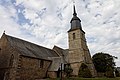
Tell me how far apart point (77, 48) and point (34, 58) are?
1182cm

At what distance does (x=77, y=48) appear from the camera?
35062 millimetres

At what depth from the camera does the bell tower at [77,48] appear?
3383 centimetres

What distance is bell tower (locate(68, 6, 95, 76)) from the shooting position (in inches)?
1332

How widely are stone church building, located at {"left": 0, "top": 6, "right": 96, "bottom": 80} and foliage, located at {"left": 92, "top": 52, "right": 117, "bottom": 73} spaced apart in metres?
7.91

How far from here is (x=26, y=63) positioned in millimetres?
25625

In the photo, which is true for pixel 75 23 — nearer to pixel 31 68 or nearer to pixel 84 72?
pixel 84 72

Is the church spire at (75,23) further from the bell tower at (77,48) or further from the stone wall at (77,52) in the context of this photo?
the stone wall at (77,52)

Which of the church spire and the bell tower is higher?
the church spire

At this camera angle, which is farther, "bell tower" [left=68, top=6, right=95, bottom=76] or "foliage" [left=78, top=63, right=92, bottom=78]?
"bell tower" [left=68, top=6, right=95, bottom=76]

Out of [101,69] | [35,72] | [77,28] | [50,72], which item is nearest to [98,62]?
[101,69]

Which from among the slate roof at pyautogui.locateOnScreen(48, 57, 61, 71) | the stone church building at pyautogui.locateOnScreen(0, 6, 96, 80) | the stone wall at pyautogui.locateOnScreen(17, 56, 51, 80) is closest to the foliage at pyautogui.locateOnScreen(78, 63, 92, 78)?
the stone church building at pyautogui.locateOnScreen(0, 6, 96, 80)

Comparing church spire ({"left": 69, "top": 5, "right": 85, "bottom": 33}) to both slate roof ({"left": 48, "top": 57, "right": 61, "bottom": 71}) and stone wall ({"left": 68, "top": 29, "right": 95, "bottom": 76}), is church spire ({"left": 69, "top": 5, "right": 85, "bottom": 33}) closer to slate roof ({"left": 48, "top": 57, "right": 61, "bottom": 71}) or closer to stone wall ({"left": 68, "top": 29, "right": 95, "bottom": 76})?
stone wall ({"left": 68, "top": 29, "right": 95, "bottom": 76})

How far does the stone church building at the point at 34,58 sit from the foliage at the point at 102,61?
25.9 ft

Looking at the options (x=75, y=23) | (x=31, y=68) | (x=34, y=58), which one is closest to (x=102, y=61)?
(x=75, y=23)
